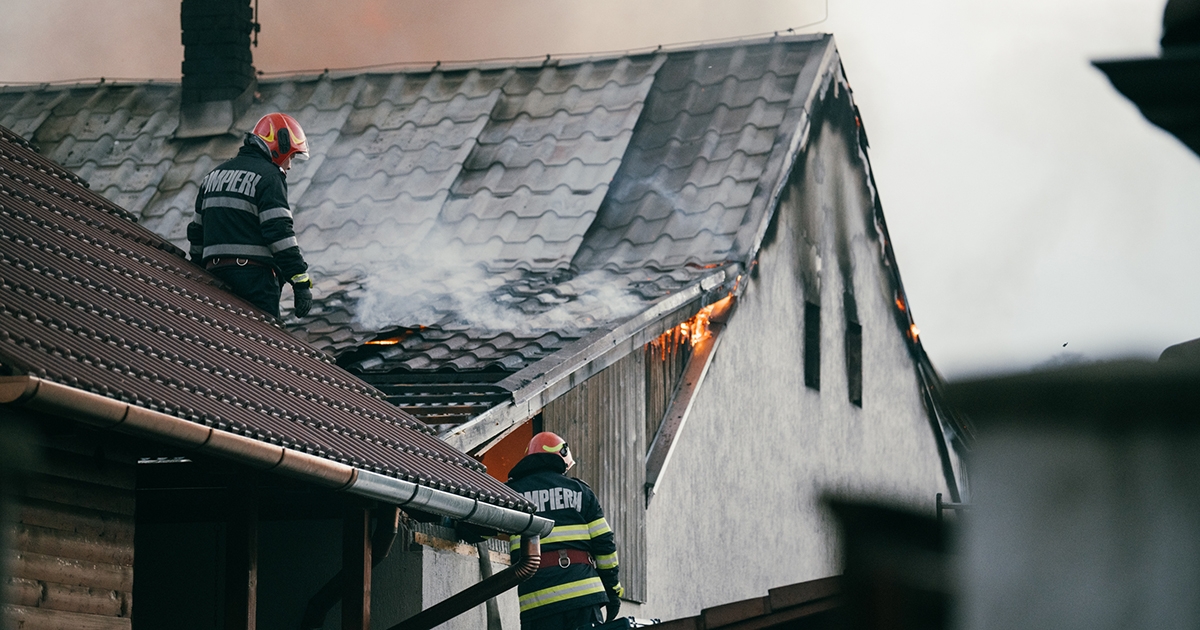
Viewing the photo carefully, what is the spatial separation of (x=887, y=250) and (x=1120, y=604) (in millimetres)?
15338

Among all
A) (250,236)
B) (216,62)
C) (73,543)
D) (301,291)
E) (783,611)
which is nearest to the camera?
(783,611)

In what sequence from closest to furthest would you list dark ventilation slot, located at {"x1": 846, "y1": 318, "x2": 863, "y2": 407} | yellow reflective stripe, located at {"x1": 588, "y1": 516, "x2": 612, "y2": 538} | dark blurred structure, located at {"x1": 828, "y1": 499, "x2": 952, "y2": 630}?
dark blurred structure, located at {"x1": 828, "y1": 499, "x2": 952, "y2": 630}, yellow reflective stripe, located at {"x1": 588, "y1": 516, "x2": 612, "y2": 538}, dark ventilation slot, located at {"x1": 846, "y1": 318, "x2": 863, "y2": 407}

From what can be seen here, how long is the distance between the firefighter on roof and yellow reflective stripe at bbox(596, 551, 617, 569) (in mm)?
2248

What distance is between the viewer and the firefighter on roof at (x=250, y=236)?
8820mm

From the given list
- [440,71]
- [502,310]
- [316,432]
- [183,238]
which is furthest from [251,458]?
[440,71]

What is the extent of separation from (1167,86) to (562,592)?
625cm

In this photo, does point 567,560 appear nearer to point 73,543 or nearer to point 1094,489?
point 73,543

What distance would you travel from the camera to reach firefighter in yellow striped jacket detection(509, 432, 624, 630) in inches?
350

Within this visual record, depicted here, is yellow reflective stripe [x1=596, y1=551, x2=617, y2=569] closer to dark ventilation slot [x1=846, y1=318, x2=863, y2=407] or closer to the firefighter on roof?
the firefighter on roof

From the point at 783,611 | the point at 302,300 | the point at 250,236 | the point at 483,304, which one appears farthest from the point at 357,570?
the point at 483,304

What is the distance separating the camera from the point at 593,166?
14258 mm

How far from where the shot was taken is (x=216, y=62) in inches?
641

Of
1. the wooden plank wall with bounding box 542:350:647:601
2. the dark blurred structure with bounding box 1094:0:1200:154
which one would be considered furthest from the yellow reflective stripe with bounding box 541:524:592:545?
the dark blurred structure with bounding box 1094:0:1200:154

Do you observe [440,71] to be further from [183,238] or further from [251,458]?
[251,458]
